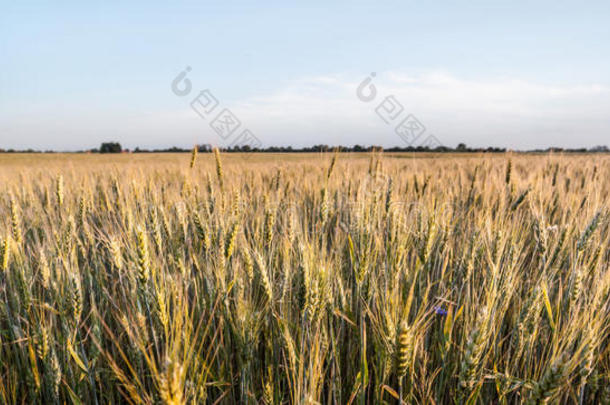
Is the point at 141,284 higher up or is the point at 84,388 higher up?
the point at 141,284

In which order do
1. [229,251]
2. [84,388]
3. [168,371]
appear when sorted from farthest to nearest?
[229,251]
[84,388]
[168,371]

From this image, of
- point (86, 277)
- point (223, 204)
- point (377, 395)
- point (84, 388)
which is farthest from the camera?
point (223, 204)

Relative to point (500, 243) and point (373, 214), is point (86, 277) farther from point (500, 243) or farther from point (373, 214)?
point (500, 243)

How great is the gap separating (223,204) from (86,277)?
98 centimetres

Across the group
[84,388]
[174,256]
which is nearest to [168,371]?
[84,388]

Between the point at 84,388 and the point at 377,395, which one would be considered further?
the point at 84,388

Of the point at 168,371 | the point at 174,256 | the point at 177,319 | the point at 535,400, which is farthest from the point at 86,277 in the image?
the point at 535,400

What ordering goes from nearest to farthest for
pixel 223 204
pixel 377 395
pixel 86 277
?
pixel 377 395
pixel 86 277
pixel 223 204

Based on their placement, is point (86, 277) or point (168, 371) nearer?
point (168, 371)

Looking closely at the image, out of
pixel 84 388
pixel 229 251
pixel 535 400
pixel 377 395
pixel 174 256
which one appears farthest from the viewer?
pixel 174 256

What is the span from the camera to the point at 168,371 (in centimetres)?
68

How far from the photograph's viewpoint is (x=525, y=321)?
3.97 ft

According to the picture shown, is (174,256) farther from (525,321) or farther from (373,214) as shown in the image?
(525,321)

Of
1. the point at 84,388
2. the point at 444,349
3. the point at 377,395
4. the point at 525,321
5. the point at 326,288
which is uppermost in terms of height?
the point at 326,288
